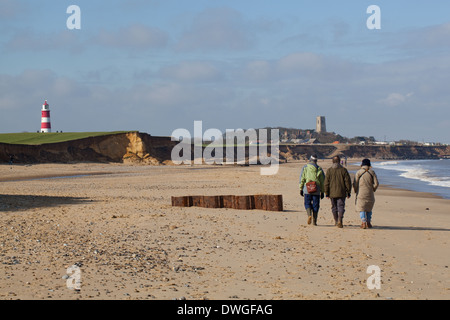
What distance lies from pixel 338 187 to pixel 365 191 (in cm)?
70

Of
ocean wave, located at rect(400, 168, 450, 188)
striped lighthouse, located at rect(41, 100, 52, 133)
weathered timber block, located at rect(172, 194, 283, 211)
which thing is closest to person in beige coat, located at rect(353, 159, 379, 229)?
weathered timber block, located at rect(172, 194, 283, 211)

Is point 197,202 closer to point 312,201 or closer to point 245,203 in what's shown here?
point 245,203

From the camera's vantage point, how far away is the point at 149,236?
1045cm

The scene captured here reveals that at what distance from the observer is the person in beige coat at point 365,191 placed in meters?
12.3

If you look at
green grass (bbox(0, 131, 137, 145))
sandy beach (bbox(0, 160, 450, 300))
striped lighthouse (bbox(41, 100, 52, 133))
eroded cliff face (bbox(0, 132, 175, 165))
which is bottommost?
sandy beach (bbox(0, 160, 450, 300))

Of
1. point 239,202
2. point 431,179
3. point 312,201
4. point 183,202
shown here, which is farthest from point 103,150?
point 312,201

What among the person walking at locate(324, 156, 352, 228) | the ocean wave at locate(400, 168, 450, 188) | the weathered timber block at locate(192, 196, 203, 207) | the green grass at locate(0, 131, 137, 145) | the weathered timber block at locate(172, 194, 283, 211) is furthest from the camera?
the green grass at locate(0, 131, 137, 145)

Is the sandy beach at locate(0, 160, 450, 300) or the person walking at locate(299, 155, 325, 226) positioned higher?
the person walking at locate(299, 155, 325, 226)

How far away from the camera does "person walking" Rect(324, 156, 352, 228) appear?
40.1 feet

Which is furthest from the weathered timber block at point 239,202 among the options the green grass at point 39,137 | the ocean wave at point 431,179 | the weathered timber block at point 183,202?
the green grass at point 39,137

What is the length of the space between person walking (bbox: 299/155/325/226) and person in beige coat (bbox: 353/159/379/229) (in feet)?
2.81

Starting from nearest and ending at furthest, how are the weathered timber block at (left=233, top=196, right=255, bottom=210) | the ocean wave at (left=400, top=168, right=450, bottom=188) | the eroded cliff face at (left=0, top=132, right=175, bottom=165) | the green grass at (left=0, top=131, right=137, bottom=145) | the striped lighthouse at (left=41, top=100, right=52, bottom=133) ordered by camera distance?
1. the weathered timber block at (left=233, top=196, right=255, bottom=210)
2. the ocean wave at (left=400, top=168, right=450, bottom=188)
3. the eroded cliff face at (left=0, top=132, right=175, bottom=165)
4. the green grass at (left=0, top=131, right=137, bottom=145)
5. the striped lighthouse at (left=41, top=100, right=52, bottom=133)

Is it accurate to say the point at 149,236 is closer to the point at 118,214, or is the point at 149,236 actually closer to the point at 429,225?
the point at 118,214

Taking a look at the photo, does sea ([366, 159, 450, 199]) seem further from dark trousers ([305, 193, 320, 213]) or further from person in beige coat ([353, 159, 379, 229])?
dark trousers ([305, 193, 320, 213])
